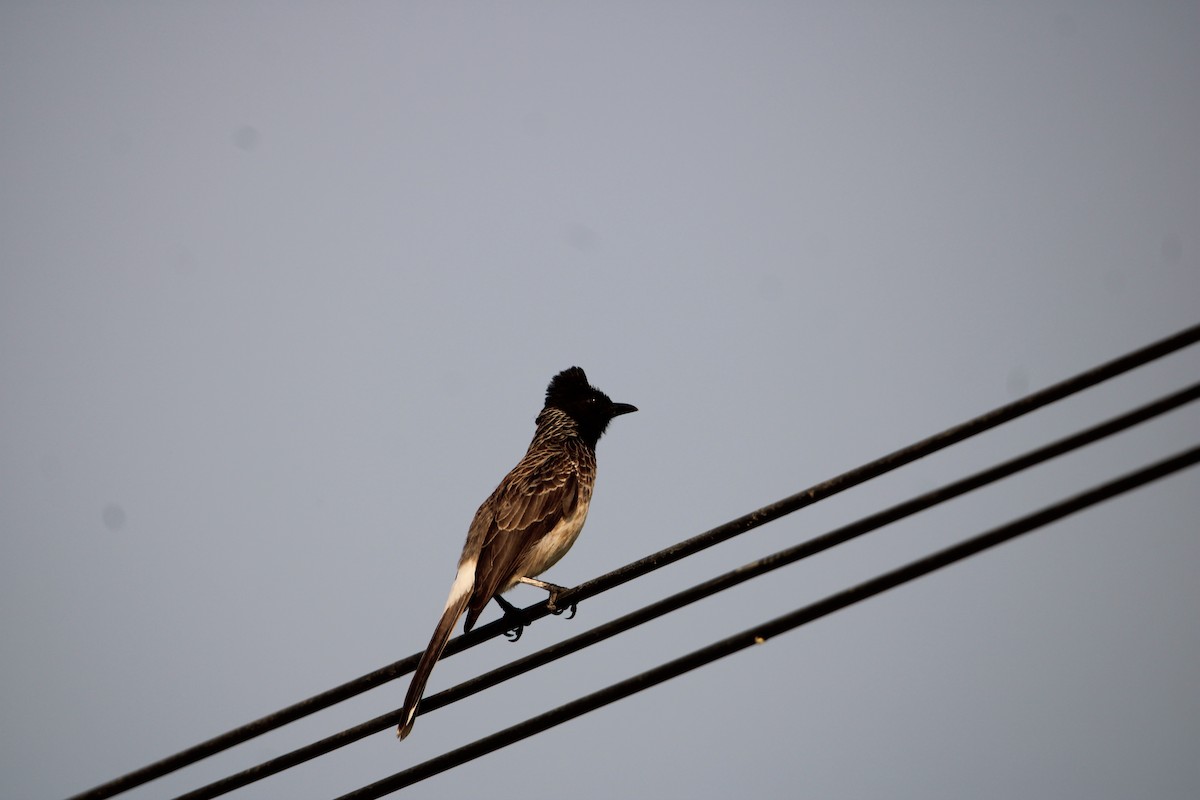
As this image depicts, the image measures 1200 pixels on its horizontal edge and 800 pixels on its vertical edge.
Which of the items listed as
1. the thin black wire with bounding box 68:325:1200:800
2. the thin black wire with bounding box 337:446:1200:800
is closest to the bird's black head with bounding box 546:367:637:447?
the thin black wire with bounding box 68:325:1200:800

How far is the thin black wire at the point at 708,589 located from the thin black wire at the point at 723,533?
17cm

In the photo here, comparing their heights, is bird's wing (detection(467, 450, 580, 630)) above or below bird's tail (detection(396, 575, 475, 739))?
above

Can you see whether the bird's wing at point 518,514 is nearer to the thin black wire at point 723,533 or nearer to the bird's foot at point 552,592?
the bird's foot at point 552,592

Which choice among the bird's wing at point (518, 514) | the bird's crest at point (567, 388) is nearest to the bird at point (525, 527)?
the bird's wing at point (518, 514)

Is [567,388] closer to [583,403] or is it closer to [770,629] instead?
[583,403]

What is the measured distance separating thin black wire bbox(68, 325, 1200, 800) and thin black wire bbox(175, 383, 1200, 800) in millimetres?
170

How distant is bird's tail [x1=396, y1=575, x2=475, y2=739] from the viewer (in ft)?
18.2

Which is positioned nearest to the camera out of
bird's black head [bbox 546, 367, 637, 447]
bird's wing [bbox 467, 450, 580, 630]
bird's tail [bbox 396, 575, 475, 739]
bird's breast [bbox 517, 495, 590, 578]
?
bird's tail [bbox 396, 575, 475, 739]

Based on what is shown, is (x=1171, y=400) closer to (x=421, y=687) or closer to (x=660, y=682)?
(x=660, y=682)

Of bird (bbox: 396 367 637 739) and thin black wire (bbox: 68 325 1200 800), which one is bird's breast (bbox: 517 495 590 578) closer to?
bird (bbox: 396 367 637 739)

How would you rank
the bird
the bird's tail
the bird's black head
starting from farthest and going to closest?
1. the bird's black head
2. the bird
3. the bird's tail

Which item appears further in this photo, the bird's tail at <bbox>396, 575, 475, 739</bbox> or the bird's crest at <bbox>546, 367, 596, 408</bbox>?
the bird's crest at <bbox>546, 367, 596, 408</bbox>

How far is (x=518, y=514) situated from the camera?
805 centimetres

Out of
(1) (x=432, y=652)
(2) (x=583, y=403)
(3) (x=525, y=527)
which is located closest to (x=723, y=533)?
(1) (x=432, y=652)
